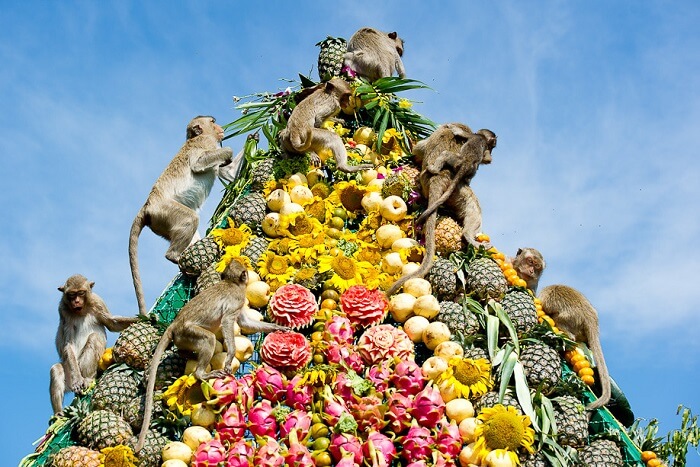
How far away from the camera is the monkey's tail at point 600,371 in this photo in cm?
920

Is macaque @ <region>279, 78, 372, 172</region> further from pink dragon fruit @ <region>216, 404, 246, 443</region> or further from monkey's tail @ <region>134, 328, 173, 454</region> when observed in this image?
pink dragon fruit @ <region>216, 404, 246, 443</region>

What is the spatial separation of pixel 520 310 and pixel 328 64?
456cm

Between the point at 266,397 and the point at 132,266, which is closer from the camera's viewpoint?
the point at 266,397

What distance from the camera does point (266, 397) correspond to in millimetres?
8953

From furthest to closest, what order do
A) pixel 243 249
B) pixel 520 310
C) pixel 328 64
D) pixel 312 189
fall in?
pixel 328 64, pixel 312 189, pixel 243 249, pixel 520 310

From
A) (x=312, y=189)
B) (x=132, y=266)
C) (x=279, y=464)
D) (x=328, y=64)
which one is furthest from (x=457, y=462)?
(x=328, y=64)

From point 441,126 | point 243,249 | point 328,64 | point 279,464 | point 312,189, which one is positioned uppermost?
point 328,64

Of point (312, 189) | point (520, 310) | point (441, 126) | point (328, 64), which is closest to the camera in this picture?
point (520, 310)

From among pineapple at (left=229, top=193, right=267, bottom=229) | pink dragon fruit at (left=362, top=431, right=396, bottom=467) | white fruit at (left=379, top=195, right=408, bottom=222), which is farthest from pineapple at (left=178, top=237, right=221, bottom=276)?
pink dragon fruit at (left=362, top=431, right=396, bottom=467)

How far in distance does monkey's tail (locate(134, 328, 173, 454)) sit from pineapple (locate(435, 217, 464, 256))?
9.36 ft

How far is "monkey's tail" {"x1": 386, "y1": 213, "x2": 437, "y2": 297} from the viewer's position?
973 centimetres

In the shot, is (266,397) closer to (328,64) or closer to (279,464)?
(279,464)

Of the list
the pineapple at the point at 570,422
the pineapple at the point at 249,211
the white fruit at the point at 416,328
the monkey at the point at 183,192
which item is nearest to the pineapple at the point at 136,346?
the monkey at the point at 183,192

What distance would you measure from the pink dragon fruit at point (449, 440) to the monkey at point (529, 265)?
11.2 feet
